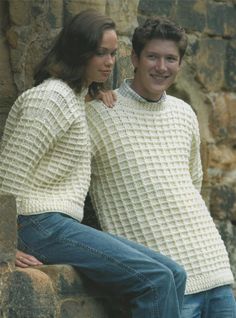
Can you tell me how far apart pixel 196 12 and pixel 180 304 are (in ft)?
8.20

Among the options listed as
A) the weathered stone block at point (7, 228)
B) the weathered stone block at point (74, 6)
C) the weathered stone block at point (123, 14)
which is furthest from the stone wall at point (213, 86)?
the weathered stone block at point (7, 228)

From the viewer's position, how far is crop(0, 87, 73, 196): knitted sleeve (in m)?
5.22

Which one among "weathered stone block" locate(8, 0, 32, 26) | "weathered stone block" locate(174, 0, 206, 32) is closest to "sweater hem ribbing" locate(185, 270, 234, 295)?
"weathered stone block" locate(8, 0, 32, 26)

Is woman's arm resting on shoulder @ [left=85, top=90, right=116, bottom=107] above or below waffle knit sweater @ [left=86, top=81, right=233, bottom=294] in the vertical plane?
above

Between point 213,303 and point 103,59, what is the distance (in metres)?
1.19

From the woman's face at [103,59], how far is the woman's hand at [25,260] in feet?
2.75

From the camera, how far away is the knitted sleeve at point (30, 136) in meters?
5.22

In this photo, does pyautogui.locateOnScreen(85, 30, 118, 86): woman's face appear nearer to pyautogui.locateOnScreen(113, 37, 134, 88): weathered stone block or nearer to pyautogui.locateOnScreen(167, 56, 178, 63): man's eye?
pyautogui.locateOnScreen(167, 56, 178, 63): man's eye

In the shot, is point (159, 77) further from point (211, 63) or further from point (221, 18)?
point (221, 18)

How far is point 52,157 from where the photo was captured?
5316mm

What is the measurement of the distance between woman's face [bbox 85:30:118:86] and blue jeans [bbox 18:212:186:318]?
650 mm

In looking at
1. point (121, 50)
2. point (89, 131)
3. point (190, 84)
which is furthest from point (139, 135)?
point (190, 84)

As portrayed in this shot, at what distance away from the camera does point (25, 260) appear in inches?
201

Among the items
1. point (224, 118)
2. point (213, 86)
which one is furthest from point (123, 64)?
point (224, 118)
